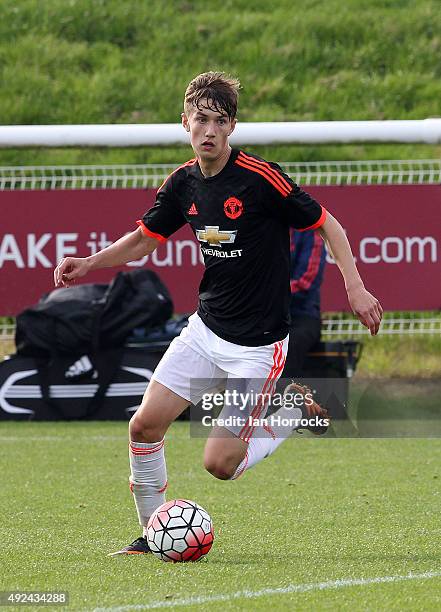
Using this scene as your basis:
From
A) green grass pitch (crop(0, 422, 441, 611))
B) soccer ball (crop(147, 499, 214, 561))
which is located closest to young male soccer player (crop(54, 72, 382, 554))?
soccer ball (crop(147, 499, 214, 561))

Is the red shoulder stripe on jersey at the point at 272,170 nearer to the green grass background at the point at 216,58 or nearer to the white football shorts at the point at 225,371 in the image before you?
the white football shorts at the point at 225,371

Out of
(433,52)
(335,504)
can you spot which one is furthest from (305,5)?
(335,504)

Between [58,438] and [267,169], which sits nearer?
[267,169]

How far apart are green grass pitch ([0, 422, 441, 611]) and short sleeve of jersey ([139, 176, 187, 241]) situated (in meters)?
1.32

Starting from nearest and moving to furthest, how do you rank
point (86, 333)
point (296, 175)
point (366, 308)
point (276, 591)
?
1. point (276, 591)
2. point (366, 308)
3. point (86, 333)
4. point (296, 175)

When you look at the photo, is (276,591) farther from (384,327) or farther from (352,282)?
(384,327)

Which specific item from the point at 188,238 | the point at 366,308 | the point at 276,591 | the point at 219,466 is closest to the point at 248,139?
the point at 188,238

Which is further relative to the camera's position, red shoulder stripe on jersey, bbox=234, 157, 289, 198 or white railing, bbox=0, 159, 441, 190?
white railing, bbox=0, 159, 441, 190

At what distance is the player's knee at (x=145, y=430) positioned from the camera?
16.4 feet

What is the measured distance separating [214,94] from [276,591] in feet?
6.40

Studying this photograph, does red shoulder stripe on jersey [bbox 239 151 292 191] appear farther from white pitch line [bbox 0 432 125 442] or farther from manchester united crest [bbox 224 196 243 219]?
white pitch line [bbox 0 432 125 442]

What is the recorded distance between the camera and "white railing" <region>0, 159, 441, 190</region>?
1030 cm

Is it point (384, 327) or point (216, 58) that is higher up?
point (216, 58)

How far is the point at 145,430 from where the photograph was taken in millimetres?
4992
